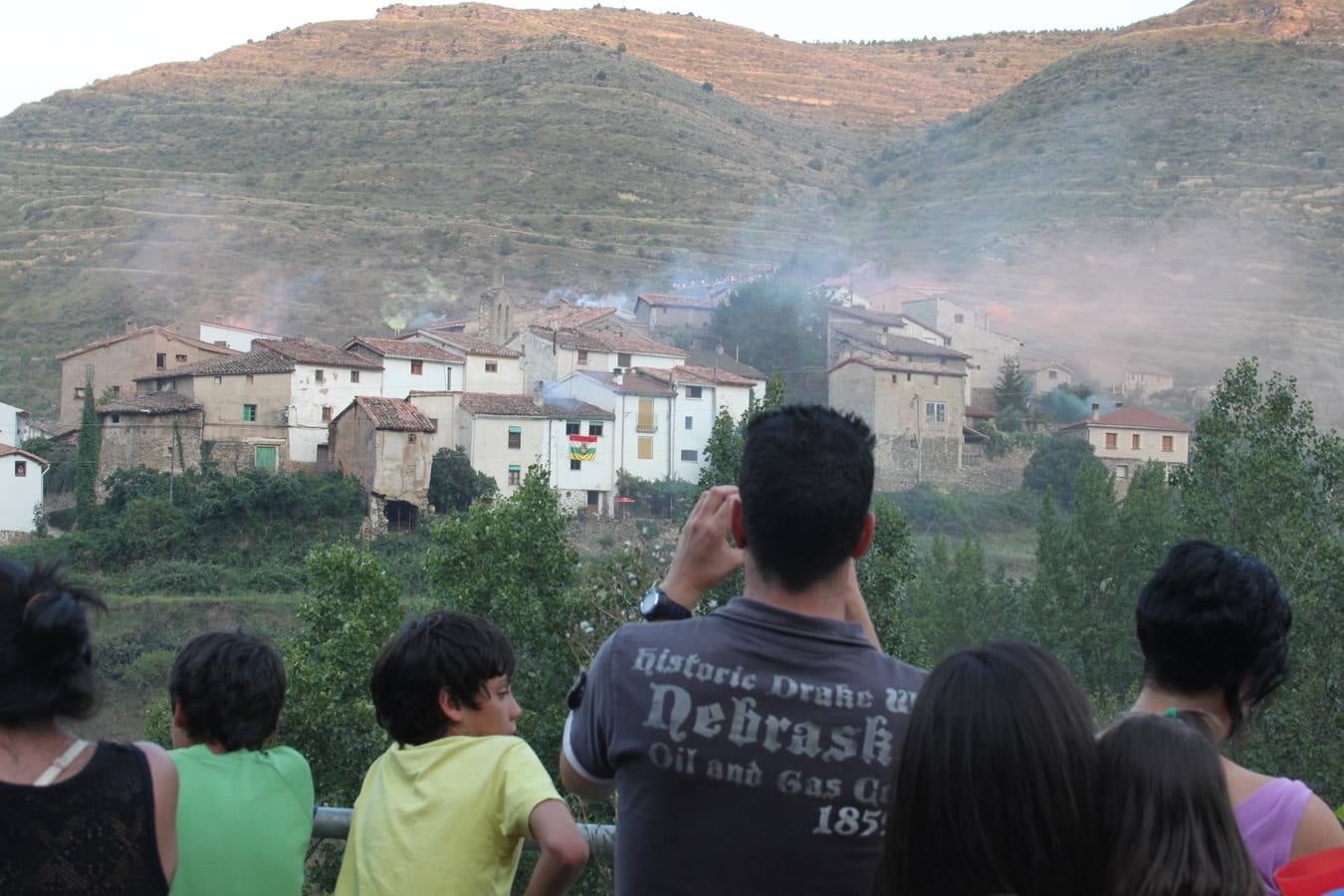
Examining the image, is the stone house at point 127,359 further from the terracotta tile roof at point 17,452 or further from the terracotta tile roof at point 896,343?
the terracotta tile roof at point 896,343

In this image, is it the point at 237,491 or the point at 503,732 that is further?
the point at 237,491

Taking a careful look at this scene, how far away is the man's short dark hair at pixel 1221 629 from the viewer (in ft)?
8.30

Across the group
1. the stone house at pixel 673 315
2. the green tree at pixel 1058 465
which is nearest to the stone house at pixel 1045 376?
the green tree at pixel 1058 465

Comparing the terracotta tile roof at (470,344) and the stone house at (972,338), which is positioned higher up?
the stone house at (972,338)

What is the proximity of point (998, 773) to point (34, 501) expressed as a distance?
36939 millimetres

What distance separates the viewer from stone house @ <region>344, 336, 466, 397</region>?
39656 millimetres

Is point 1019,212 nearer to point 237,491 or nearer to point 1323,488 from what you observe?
point 237,491

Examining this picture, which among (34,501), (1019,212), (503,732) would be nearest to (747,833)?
(503,732)

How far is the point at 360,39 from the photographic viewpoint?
5108 inches

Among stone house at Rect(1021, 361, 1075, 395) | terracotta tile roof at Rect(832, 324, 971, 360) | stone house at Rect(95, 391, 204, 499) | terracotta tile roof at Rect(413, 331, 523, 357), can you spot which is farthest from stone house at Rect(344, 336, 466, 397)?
stone house at Rect(1021, 361, 1075, 395)

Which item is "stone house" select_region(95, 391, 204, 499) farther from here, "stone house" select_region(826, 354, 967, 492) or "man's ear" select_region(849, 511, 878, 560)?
"man's ear" select_region(849, 511, 878, 560)

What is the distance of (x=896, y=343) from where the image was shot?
167 feet

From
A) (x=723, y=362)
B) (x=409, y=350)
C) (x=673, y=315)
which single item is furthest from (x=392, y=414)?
(x=673, y=315)

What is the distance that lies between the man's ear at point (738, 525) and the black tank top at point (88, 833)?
1132 mm
